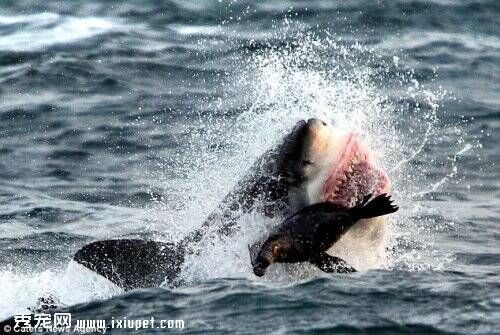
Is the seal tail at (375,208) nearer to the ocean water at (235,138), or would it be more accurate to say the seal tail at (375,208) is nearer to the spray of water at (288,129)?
the ocean water at (235,138)

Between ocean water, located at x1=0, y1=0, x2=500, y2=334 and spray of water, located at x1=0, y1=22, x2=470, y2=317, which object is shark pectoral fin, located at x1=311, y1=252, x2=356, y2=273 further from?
spray of water, located at x1=0, y1=22, x2=470, y2=317

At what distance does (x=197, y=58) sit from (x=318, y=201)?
9525mm

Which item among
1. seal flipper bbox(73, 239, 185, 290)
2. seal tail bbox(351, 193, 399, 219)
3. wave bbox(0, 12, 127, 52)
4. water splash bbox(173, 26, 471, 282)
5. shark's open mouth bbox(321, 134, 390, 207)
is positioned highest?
wave bbox(0, 12, 127, 52)

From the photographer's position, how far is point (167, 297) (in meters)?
6.31

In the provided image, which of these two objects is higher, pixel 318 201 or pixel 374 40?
pixel 374 40

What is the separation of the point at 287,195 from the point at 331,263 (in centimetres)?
59

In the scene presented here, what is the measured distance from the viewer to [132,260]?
276 inches

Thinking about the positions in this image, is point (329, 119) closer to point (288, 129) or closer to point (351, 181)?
point (288, 129)

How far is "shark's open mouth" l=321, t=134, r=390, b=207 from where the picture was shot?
6.59 meters

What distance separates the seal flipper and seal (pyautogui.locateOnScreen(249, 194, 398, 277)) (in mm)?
788

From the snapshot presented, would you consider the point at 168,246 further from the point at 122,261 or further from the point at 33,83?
the point at 33,83

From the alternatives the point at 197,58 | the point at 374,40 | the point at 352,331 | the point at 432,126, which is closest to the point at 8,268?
the point at 352,331

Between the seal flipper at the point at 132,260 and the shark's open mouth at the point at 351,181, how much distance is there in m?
1.13

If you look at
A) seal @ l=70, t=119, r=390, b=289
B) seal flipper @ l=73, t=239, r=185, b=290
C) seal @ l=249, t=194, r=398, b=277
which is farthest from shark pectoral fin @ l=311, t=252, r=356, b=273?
seal flipper @ l=73, t=239, r=185, b=290
